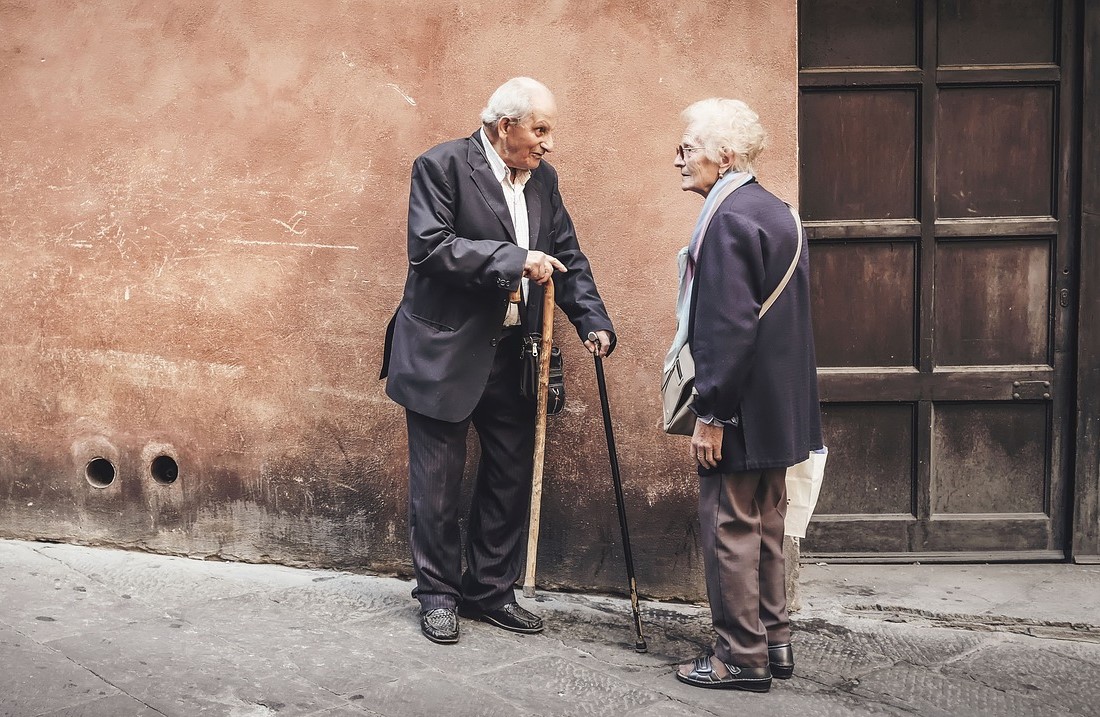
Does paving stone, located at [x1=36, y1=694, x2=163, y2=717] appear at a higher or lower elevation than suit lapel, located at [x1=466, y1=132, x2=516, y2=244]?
lower

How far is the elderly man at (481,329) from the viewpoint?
3615mm

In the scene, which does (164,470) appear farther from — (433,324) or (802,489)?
(802,489)

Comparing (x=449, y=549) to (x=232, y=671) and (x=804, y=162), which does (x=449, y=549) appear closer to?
(x=232, y=671)

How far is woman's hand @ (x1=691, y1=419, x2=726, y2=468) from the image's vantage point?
330 cm

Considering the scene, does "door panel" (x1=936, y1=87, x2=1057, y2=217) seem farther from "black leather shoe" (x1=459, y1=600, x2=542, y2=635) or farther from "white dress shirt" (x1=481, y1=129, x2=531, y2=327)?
"black leather shoe" (x1=459, y1=600, x2=542, y2=635)

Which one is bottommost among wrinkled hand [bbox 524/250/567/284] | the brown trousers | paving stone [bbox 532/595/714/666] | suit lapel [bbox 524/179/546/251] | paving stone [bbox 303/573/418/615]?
paving stone [bbox 532/595/714/666]

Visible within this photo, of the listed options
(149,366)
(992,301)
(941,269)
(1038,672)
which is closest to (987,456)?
(992,301)

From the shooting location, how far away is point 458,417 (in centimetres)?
370

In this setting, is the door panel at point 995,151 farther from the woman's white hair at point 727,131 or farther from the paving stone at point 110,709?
the paving stone at point 110,709

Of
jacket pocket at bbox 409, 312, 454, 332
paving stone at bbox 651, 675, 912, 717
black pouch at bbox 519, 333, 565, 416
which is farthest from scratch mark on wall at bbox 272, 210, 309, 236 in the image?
paving stone at bbox 651, 675, 912, 717

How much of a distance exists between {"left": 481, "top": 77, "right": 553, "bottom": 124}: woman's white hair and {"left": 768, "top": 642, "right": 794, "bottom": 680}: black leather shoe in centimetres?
185

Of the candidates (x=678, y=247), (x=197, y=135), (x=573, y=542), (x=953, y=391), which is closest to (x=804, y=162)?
(x=678, y=247)

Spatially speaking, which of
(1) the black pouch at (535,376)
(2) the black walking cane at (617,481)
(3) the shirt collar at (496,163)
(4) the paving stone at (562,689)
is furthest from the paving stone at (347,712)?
(3) the shirt collar at (496,163)

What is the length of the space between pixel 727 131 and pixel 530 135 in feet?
2.19
